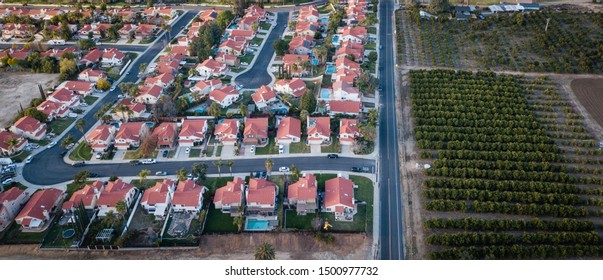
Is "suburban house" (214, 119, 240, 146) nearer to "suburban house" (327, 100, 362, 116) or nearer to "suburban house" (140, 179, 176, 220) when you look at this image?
"suburban house" (140, 179, 176, 220)

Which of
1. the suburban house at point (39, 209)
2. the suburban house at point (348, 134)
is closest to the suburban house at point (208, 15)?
the suburban house at point (348, 134)

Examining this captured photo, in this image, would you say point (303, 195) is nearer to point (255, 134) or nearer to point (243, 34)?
point (255, 134)

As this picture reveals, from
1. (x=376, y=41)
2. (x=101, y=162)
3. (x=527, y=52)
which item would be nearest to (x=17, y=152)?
(x=101, y=162)

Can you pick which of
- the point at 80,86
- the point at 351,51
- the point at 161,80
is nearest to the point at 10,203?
the point at 80,86

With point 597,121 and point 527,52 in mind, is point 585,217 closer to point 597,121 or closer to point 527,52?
point 597,121

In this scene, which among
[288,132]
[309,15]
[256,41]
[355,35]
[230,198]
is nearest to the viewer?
[230,198]

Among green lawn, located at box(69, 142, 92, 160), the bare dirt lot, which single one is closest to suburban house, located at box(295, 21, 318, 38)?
the bare dirt lot
